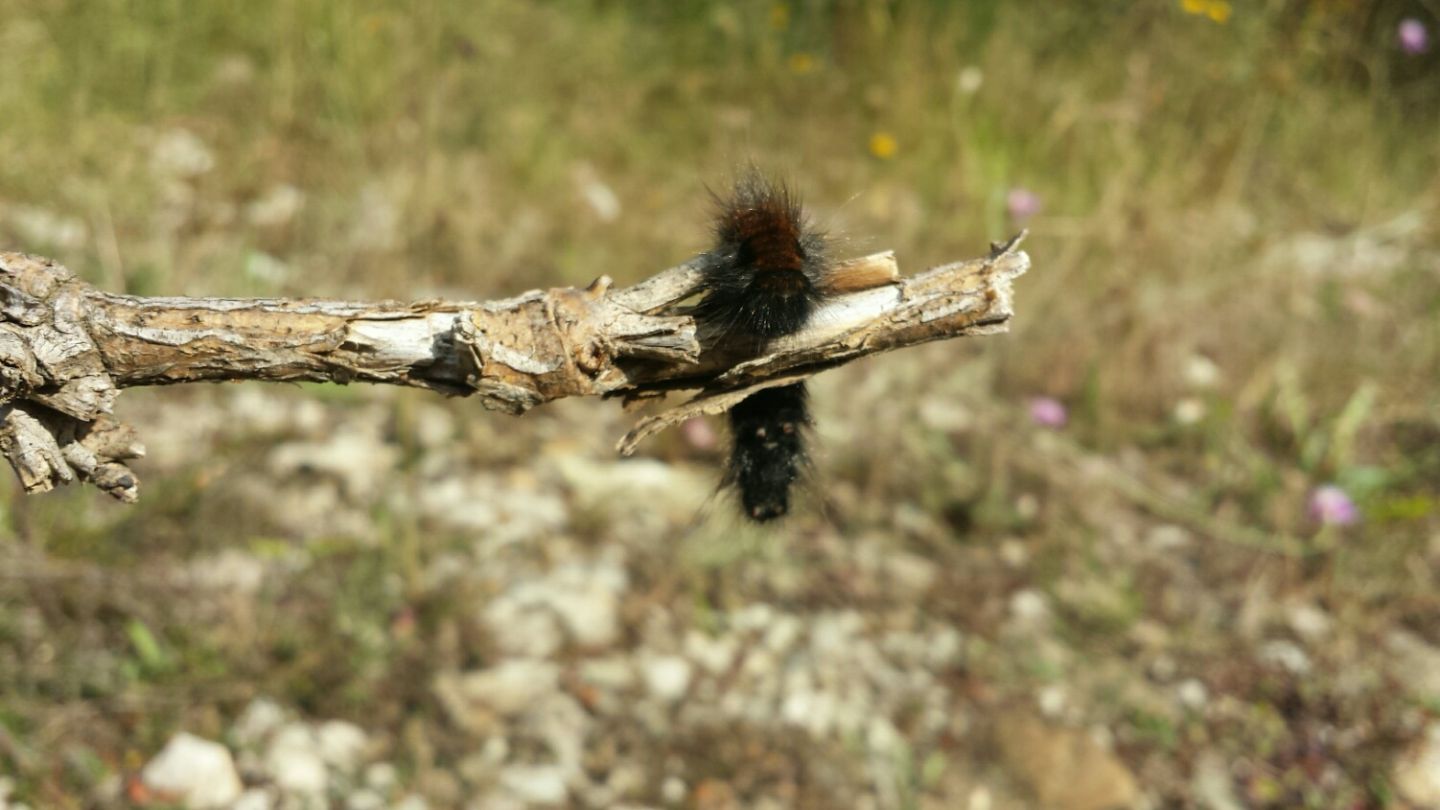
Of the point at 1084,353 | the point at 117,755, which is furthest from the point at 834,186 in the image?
the point at 117,755

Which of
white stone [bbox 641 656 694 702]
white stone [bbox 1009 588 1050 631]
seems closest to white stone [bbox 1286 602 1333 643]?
white stone [bbox 1009 588 1050 631]

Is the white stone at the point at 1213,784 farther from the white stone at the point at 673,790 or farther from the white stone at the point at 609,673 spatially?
the white stone at the point at 609,673

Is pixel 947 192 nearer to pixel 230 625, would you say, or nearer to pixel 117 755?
pixel 230 625

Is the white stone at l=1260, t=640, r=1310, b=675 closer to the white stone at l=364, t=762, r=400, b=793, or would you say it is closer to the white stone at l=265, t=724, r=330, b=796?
the white stone at l=364, t=762, r=400, b=793

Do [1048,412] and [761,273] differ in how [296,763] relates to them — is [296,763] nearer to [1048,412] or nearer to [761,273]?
[761,273]

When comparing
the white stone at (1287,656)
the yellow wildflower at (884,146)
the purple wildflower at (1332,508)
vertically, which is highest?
the yellow wildflower at (884,146)

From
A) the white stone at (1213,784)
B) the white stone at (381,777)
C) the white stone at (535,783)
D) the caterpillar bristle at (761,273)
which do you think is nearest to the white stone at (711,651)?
the white stone at (535,783)
